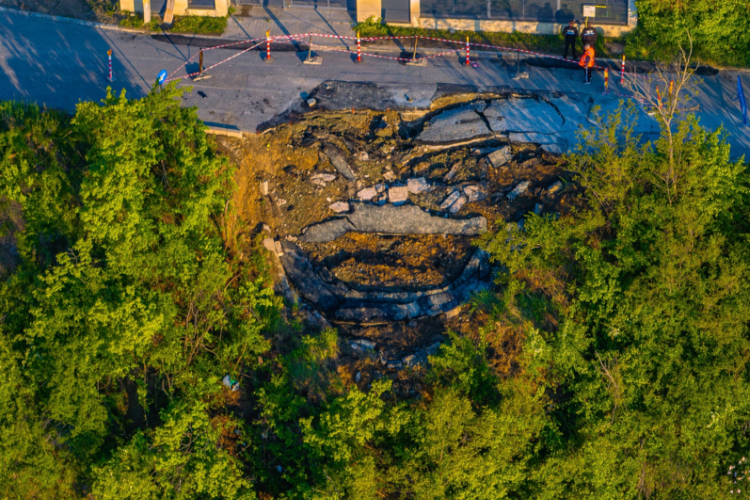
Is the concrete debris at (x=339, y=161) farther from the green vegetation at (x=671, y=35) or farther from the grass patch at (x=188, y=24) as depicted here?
the grass patch at (x=188, y=24)

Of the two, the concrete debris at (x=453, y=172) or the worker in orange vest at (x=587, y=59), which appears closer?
the concrete debris at (x=453, y=172)

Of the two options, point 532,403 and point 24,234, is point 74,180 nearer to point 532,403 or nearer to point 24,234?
point 24,234

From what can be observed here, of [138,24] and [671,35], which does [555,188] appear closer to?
[671,35]


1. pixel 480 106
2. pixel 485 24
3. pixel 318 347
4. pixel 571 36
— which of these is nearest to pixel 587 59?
pixel 571 36

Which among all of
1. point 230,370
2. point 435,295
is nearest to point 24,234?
point 230,370

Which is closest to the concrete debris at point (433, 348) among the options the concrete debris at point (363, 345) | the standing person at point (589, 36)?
the concrete debris at point (363, 345)

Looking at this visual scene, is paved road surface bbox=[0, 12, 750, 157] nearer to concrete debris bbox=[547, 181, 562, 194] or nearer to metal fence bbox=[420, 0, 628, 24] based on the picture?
metal fence bbox=[420, 0, 628, 24]
